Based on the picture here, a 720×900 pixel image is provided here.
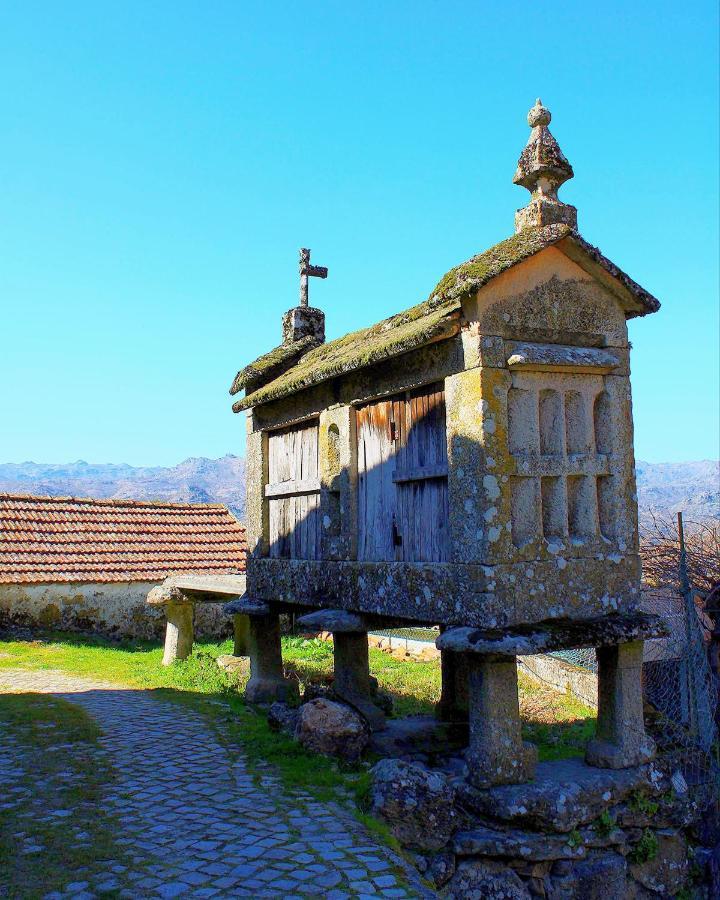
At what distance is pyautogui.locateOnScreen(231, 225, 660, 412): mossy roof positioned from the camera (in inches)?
209

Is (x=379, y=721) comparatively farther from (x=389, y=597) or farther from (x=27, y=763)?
(x=27, y=763)

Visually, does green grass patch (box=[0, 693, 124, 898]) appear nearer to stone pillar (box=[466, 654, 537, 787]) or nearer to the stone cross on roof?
stone pillar (box=[466, 654, 537, 787])

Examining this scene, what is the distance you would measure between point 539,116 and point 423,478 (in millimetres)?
2974

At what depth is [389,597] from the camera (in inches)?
231

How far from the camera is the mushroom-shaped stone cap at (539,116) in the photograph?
20.0 ft

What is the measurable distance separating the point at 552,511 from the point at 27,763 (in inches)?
169

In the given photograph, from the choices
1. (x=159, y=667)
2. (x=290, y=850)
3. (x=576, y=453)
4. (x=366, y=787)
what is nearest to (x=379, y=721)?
(x=366, y=787)

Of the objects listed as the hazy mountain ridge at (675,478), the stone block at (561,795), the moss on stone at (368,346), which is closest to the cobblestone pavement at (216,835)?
the stone block at (561,795)

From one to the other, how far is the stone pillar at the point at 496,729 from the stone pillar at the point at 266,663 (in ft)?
10.4

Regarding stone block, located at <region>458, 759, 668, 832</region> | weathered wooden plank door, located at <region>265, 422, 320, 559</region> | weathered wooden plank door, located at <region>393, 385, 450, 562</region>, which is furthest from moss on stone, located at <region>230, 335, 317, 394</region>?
stone block, located at <region>458, 759, 668, 832</region>

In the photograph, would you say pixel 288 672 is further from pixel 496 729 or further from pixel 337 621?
pixel 496 729

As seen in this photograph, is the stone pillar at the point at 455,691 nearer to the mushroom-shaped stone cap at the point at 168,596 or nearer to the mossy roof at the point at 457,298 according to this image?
the mossy roof at the point at 457,298

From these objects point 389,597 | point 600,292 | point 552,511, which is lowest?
point 389,597

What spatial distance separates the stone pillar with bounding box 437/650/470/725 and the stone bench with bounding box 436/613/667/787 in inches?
74.0
